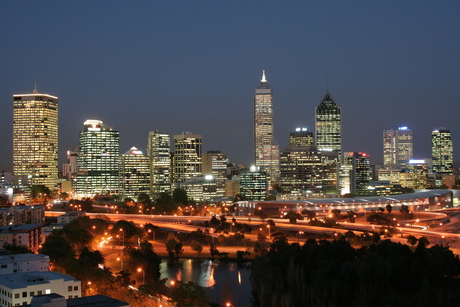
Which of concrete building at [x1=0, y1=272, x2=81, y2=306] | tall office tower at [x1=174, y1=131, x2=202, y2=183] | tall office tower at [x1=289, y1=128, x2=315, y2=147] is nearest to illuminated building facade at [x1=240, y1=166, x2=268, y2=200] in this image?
tall office tower at [x1=174, y1=131, x2=202, y2=183]

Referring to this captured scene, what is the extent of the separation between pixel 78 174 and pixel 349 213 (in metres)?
46.9

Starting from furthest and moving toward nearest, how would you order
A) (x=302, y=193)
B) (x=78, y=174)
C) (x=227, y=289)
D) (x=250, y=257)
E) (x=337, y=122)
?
(x=337, y=122) → (x=78, y=174) → (x=302, y=193) → (x=250, y=257) → (x=227, y=289)

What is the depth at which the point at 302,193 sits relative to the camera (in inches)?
2884

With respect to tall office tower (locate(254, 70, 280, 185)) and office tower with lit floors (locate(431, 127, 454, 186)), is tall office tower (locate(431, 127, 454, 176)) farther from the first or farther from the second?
tall office tower (locate(254, 70, 280, 185))

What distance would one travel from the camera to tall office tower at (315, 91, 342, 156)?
10175 cm

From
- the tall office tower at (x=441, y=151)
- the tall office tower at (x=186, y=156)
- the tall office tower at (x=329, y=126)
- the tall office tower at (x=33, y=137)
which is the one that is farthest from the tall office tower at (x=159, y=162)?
the tall office tower at (x=441, y=151)

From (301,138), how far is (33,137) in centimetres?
4058

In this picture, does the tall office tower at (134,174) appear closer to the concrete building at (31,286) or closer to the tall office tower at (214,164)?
the tall office tower at (214,164)

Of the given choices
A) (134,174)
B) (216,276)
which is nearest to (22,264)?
(216,276)

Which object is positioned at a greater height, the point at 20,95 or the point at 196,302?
the point at 20,95

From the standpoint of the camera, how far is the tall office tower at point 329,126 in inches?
4006

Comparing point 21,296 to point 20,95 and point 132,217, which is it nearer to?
point 132,217

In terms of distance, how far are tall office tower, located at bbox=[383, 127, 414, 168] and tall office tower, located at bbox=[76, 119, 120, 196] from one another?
222 ft

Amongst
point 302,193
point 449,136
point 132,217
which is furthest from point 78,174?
point 449,136
